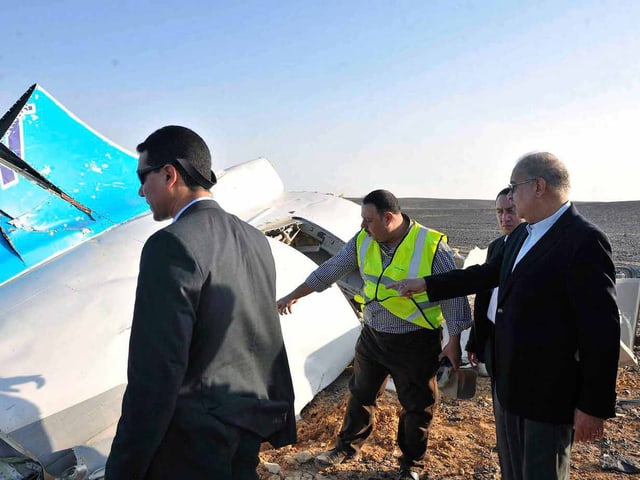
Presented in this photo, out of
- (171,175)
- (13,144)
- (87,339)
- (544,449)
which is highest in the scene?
(13,144)

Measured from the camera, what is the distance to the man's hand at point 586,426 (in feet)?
6.73

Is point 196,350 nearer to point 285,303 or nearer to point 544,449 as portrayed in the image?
point 544,449

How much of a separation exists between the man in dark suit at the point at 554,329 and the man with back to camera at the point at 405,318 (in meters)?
0.91

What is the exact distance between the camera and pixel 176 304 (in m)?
1.43

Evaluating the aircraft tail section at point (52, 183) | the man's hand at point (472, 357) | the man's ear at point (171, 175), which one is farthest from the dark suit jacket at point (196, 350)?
the aircraft tail section at point (52, 183)

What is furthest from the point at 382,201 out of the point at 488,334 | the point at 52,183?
the point at 52,183

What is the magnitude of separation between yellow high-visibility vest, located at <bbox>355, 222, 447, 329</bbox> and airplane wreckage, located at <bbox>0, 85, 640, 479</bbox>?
122 centimetres

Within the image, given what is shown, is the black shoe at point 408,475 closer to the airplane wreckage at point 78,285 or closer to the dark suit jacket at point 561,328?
the airplane wreckage at point 78,285

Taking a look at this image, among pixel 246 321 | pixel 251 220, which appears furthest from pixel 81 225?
pixel 246 321

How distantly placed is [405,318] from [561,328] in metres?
1.24

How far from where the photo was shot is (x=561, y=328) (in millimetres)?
2113

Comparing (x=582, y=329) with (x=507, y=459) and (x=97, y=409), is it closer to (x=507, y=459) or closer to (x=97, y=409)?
(x=507, y=459)

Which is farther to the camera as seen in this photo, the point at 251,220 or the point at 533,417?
the point at 251,220

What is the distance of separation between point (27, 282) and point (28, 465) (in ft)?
5.34
